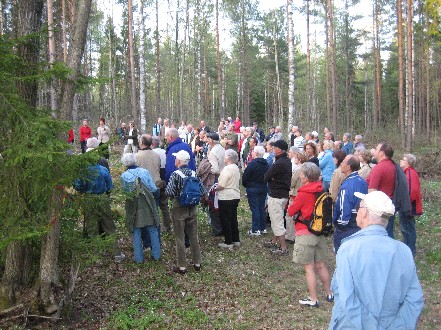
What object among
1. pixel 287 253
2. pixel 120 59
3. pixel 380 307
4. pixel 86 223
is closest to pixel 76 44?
pixel 86 223

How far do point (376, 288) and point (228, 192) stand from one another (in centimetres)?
550

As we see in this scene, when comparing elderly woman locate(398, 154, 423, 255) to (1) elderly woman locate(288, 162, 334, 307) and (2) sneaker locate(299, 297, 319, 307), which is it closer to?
(1) elderly woman locate(288, 162, 334, 307)

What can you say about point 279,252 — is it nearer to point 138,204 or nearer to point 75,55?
point 138,204

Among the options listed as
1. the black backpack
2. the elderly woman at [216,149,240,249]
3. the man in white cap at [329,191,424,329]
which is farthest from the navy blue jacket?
the man in white cap at [329,191,424,329]

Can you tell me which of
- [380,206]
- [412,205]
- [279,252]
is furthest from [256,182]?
[380,206]

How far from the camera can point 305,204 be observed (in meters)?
5.94

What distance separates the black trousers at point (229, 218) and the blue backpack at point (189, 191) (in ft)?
4.68

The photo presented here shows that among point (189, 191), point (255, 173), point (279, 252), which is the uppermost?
point (255, 173)

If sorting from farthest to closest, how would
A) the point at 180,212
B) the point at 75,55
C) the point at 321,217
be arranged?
the point at 180,212, the point at 321,217, the point at 75,55

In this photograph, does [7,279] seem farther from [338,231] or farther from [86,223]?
[338,231]

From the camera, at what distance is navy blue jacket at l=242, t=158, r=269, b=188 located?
895 cm

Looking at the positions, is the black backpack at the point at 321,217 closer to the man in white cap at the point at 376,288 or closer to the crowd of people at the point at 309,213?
the crowd of people at the point at 309,213

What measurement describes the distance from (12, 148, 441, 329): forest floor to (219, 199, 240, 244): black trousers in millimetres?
292

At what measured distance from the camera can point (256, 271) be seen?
298 inches
